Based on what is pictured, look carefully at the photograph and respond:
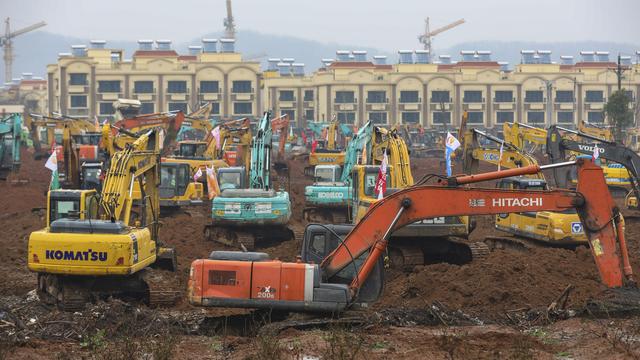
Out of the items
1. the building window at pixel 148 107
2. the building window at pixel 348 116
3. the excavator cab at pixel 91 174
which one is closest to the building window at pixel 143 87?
the building window at pixel 148 107

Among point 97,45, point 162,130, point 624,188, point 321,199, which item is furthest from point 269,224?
point 97,45

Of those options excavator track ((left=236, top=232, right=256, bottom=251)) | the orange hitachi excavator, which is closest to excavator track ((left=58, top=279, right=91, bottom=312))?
the orange hitachi excavator

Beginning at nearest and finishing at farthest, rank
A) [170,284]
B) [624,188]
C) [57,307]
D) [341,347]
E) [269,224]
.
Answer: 1. [341,347]
2. [57,307]
3. [170,284]
4. [269,224]
5. [624,188]

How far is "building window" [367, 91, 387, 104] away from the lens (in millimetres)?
122688

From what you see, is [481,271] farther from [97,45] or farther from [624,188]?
[97,45]

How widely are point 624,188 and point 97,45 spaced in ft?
303

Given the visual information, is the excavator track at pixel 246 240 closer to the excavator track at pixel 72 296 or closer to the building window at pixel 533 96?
the excavator track at pixel 72 296

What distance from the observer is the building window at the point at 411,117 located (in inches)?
4820

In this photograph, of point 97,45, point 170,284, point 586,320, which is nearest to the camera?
point 586,320

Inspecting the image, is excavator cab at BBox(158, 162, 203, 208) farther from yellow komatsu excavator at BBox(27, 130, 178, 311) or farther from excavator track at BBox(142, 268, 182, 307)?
excavator track at BBox(142, 268, 182, 307)

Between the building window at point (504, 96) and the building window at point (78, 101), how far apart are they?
5041 centimetres

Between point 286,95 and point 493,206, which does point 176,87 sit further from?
point 493,206

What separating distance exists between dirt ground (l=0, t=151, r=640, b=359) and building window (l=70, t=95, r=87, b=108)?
98.9 m

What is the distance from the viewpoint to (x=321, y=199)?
35.4m
